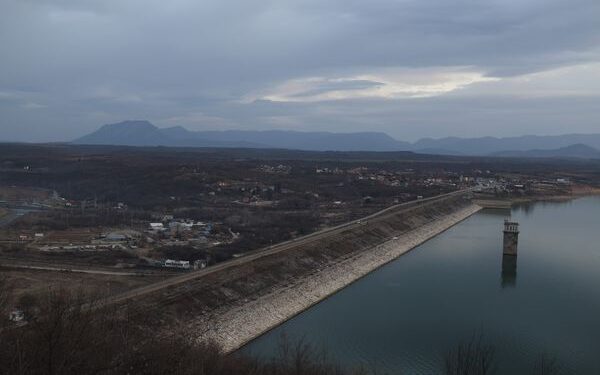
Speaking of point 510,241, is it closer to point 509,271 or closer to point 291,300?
point 509,271

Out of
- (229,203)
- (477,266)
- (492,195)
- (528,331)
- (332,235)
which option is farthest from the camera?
(492,195)

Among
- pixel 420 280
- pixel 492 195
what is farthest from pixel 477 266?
pixel 492 195

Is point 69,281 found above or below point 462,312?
above

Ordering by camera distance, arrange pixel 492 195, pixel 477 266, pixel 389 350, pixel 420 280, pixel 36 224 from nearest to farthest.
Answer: pixel 389 350 → pixel 420 280 → pixel 477 266 → pixel 36 224 → pixel 492 195

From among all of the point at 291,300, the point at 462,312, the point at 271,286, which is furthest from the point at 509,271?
the point at 271,286

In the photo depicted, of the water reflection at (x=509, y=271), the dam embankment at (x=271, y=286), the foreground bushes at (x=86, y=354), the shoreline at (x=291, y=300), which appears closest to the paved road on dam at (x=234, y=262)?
the dam embankment at (x=271, y=286)

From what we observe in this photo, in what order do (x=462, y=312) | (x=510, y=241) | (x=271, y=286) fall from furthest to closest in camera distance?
(x=510, y=241), (x=271, y=286), (x=462, y=312)

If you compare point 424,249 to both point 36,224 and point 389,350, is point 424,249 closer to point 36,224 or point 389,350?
point 389,350
